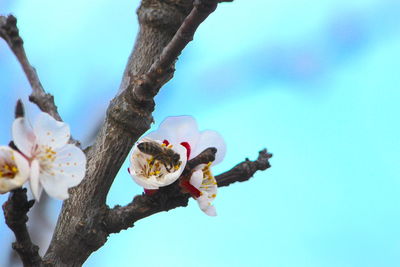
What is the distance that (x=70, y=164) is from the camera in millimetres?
991

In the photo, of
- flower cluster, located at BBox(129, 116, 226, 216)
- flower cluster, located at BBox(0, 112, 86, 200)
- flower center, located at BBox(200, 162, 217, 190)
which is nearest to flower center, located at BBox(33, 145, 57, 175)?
flower cluster, located at BBox(0, 112, 86, 200)

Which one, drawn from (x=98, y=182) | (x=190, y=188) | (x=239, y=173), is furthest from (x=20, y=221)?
(x=239, y=173)

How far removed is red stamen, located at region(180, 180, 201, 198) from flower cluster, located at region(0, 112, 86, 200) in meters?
0.26

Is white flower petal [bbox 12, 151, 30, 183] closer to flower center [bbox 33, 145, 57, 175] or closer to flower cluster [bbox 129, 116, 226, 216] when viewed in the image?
flower center [bbox 33, 145, 57, 175]

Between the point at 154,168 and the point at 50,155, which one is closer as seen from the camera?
the point at 50,155

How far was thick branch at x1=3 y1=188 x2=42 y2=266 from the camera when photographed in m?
1.02

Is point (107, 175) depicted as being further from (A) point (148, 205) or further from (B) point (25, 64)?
(B) point (25, 64)

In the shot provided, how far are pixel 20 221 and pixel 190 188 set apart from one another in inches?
12.7

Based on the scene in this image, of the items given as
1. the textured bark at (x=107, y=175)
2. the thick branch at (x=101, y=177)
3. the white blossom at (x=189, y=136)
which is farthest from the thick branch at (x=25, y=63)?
the white blossom at (x=189, y=136)

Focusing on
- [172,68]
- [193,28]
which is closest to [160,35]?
[172,68]

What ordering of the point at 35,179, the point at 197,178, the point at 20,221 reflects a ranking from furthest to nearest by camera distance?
the point at 197,178, the point at 20,221, the point at 35,179

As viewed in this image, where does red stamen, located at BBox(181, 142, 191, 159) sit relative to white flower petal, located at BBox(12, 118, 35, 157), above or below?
above

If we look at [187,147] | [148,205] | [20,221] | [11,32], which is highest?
[11,32]

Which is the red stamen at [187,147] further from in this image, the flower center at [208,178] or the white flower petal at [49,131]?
the white flower petal at [49,131]
